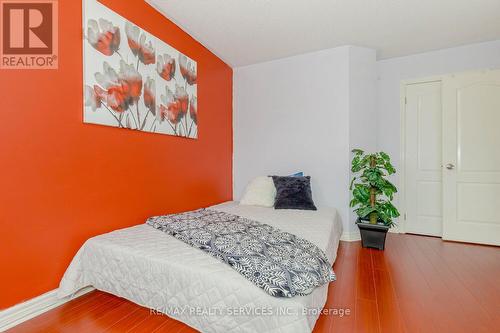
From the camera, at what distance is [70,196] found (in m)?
1.73

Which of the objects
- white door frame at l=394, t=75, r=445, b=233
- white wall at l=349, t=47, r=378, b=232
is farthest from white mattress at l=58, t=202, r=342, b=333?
white door frame at l=394, t=75, r=445, b=233

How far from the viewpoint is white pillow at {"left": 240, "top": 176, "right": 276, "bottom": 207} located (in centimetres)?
317

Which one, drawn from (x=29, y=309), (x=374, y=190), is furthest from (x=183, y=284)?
(x=374, y=190)

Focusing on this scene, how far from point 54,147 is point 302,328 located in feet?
6.06

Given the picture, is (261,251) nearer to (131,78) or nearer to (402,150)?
(131,78)

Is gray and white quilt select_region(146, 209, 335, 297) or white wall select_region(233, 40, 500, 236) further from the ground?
white wall select_region(233, 40, 500, 236)

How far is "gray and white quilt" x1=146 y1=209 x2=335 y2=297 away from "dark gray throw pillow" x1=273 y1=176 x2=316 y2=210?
91 cm

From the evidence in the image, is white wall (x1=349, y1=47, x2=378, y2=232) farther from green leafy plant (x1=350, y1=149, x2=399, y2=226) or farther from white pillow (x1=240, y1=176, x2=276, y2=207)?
white pillow (x1=240, y1=176, x2=276, y2=207)

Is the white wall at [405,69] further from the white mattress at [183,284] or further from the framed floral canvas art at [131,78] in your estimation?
the framed floral canvas art at [131,78]

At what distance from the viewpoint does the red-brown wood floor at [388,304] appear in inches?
57.6

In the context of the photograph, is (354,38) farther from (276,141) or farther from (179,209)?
(179,209)

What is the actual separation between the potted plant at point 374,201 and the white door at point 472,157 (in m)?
0.96

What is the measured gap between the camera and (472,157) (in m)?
3.02

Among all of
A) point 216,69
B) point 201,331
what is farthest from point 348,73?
point 201,331
